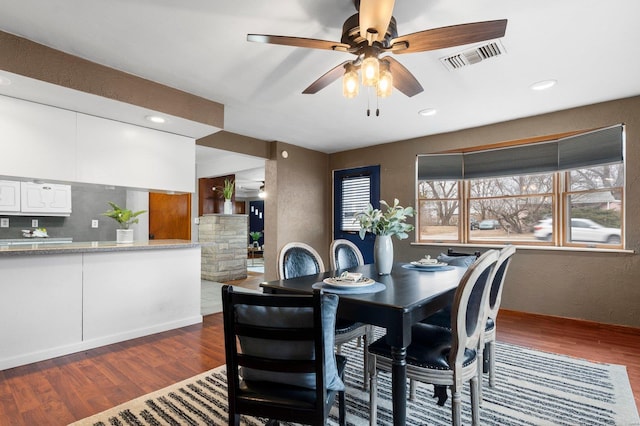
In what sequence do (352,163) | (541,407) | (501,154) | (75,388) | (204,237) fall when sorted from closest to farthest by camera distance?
1. (541,407)
2. (75,388)
3. (501,154)
4. (352,163)
5. (204,237)

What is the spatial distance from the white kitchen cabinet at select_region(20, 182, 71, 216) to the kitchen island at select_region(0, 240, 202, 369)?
220cm

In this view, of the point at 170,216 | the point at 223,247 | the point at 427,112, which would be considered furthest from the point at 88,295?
the point at 427,112

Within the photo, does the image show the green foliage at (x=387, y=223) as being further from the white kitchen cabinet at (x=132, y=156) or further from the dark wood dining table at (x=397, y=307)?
the white kitchen cabinet at (x=132, y=156)

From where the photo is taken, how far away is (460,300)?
1.55 metres

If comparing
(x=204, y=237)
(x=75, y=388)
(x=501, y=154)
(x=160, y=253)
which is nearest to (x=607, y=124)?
(x=501, y=154)

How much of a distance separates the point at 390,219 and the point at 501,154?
119 inches

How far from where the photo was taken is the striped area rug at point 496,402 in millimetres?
1940

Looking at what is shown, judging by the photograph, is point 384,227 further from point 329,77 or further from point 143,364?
point 143,364

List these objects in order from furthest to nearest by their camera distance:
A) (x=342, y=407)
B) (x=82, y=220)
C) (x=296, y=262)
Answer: (x=82, y=220), (x=296, y=262), (x=342, y=407)

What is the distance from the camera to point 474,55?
2613 mm

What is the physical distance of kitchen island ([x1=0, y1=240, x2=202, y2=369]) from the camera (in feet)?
8.94

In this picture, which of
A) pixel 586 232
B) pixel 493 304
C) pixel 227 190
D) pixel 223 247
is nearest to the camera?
pixel 493 304

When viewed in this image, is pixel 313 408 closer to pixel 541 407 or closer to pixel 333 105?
pixel 541 407

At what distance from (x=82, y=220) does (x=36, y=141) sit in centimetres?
308
